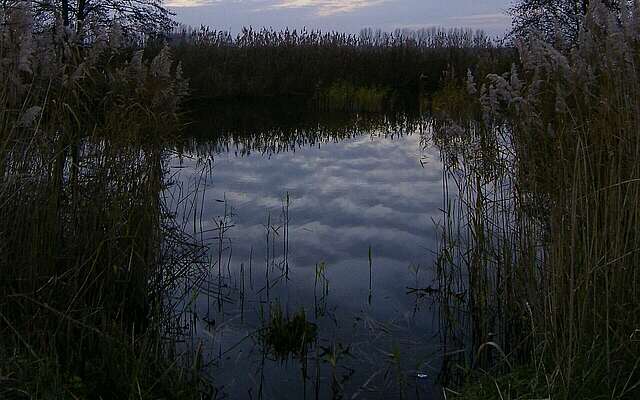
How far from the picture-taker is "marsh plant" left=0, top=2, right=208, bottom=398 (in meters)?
3.16

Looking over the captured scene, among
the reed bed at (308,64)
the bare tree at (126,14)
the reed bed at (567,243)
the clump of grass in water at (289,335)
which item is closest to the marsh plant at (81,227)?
the clump of grass in water at (289,335)

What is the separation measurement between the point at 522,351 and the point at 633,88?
4.86 feet

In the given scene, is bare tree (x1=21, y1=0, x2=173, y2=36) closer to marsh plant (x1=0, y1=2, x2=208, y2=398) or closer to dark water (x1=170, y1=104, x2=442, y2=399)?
dark water (x1=170, y1=104, x2=442, y2=399)

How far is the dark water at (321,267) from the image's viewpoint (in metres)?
3.66

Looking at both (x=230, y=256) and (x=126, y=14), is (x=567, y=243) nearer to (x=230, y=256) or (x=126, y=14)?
(x=230, y=256)

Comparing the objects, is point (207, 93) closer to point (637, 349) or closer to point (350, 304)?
point (350, 304)

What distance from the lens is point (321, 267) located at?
15.5 ft

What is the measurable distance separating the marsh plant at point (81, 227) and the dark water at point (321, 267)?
0.34 m

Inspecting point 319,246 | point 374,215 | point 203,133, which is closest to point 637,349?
point 319,246

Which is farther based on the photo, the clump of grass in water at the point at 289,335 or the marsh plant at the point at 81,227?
the clump of grass in water at the point at 289,335

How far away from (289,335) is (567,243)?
5.47 feet

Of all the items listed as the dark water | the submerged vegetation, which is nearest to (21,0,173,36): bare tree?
the dark water

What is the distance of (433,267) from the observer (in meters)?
5.34

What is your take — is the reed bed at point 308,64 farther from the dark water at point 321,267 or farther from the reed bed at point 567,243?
the reed bed at point 567,243
